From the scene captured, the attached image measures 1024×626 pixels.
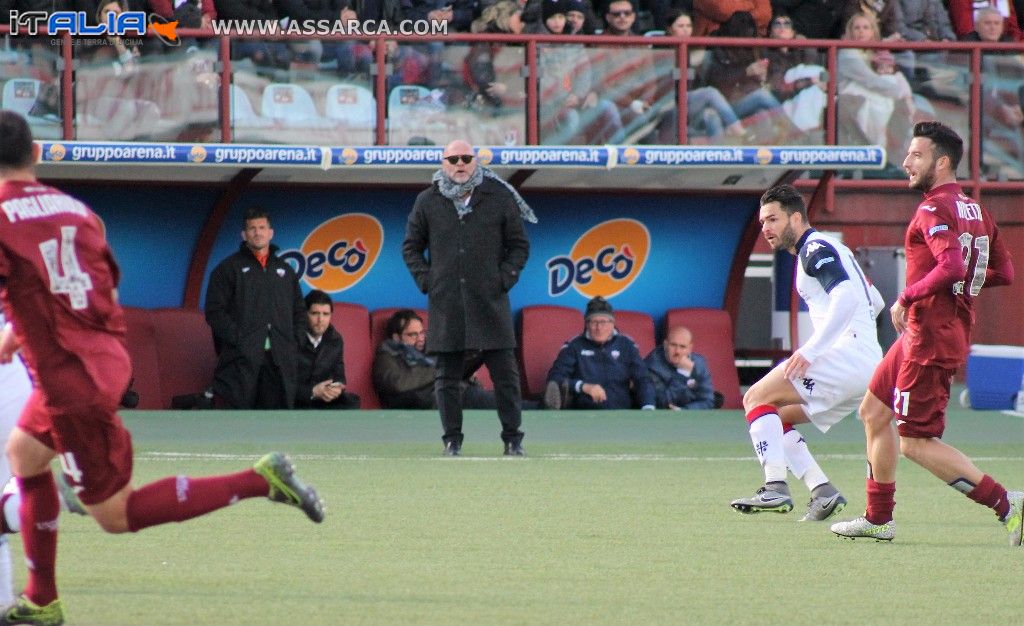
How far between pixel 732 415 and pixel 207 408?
4.23 m

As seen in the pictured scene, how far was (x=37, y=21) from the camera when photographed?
47.3 feet

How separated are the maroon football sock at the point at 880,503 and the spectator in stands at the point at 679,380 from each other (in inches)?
286

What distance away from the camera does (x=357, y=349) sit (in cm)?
1495

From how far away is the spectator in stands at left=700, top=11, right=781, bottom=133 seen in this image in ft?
50.4

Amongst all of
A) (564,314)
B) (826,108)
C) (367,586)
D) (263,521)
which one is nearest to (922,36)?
(826,108)

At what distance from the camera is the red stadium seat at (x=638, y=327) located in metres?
15.6

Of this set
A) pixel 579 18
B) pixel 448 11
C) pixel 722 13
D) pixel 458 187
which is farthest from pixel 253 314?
pixel 722 13

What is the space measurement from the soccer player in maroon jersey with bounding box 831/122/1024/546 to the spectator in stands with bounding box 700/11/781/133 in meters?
7.88

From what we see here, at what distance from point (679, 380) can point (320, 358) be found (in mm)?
3014

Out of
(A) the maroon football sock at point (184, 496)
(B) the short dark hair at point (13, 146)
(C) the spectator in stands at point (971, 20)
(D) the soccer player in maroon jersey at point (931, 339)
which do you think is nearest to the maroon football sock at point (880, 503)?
(D) the soccer player in maroon jersey at point (931, 339)

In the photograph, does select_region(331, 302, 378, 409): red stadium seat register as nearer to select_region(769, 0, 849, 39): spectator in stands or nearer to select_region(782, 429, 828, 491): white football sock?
select_region(769, 0, 849, 39): spectator in stands

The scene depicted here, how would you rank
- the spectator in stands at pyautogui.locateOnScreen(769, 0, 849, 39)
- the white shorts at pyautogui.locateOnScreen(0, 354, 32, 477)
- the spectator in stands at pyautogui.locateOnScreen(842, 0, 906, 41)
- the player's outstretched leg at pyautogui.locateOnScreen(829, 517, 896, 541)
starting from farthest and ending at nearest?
the spectator in stands at pyautogui.locateOnScreen(842, 0, 906, 41) < the spectator in stands at pyautogui.locateOnScreen(769, 0, 849, 39) < the player's outstretched leg at pyautogui.locateOnScreen(829, 517, 896, 541) < the white shorts at pyautogui.locateOnScreen(0, 354, 32, 477)

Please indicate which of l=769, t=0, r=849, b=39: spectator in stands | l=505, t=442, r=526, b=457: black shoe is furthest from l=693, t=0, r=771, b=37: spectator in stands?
l=505, t=442, r=526, b=457: black shoe

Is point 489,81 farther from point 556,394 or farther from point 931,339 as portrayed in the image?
point 931,339
